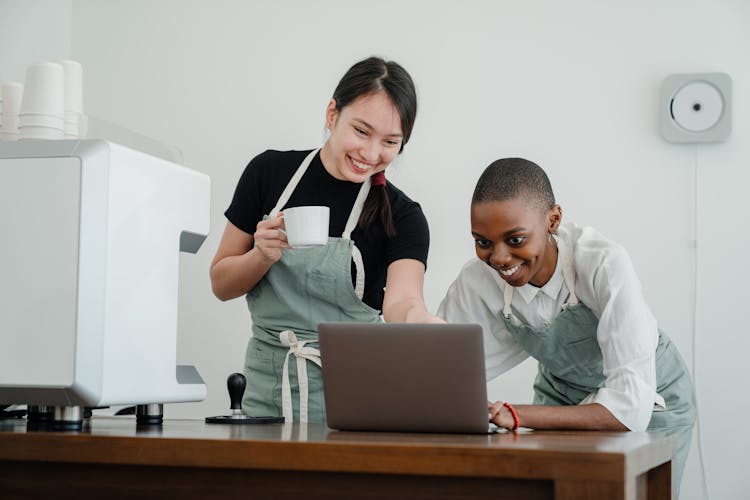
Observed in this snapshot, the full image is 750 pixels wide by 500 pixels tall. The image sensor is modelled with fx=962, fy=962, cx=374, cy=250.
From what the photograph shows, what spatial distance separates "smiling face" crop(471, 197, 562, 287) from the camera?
1793 millimetres

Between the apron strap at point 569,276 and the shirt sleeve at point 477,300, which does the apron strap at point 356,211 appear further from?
the apron strap at point 569,276

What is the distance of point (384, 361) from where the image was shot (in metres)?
1.19

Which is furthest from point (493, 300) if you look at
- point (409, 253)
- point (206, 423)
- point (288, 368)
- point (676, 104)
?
point (676, 104)

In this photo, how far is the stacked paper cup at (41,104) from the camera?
4.50 ft

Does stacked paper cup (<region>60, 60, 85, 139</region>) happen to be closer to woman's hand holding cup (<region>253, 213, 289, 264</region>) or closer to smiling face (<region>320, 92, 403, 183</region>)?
woman's hand holding cup (<region>253, 213, 289, 264</region>)

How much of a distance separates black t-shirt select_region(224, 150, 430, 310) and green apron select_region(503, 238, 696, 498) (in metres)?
0.24

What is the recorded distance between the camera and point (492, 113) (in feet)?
9.73

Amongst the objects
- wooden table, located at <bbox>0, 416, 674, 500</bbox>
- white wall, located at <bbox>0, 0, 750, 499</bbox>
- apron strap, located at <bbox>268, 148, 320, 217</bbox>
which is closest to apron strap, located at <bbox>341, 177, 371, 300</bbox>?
apron strap, located at <bbox>268, 148, 320, 217</bbox>

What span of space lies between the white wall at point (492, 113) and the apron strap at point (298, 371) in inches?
45.6

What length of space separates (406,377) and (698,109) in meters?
1.90

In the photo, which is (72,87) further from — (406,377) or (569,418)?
(569,418)

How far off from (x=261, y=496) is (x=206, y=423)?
40cm

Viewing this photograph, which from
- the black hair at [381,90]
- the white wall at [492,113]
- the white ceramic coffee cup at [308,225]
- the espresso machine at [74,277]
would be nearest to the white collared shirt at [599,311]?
A: the black hair at [381,90]

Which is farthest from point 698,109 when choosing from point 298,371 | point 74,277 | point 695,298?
point 74,277
